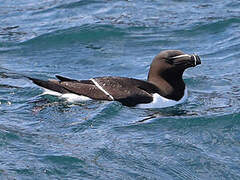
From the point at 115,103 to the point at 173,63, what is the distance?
3.05ft

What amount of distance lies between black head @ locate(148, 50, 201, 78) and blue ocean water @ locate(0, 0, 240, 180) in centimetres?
47

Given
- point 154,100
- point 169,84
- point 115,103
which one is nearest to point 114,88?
point 115,103

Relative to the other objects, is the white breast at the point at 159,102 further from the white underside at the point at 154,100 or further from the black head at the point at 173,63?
the black head at the point at 173,63

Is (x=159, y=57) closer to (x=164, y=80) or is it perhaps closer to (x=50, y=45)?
(x=164, y=80)

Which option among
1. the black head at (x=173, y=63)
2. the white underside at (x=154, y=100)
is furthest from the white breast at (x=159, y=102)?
the black head at (x=173, y=63)

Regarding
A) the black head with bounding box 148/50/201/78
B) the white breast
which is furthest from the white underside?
the black head with bounding box 148/50/201/78

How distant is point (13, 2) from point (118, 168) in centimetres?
854

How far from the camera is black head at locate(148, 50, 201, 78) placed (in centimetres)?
877

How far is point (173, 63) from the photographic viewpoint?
8.88 metres

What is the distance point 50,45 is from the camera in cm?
1198

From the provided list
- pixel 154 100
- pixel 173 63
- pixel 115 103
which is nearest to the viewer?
pixel 115 103

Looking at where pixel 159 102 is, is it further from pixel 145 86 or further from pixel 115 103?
pixel 115 103

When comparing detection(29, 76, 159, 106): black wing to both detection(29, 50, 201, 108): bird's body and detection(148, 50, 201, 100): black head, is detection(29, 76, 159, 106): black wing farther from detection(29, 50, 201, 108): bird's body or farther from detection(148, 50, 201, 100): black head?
detection(148, 50, 201, 100): black head

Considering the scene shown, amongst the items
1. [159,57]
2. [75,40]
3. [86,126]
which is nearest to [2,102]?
[86,126]
